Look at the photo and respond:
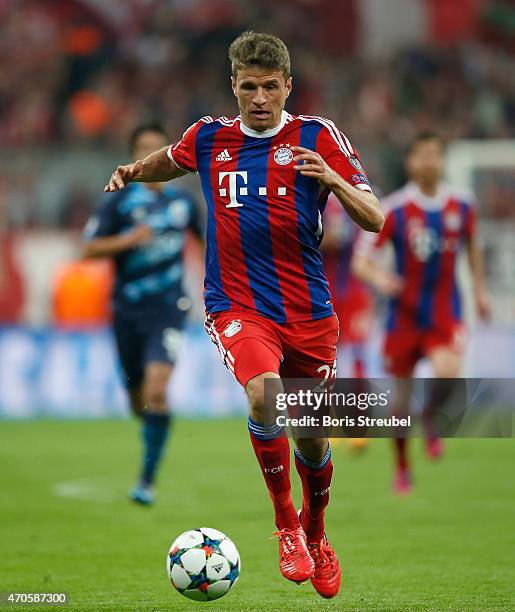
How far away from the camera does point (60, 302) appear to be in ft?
55.4

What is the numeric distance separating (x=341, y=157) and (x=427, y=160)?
4489 mm

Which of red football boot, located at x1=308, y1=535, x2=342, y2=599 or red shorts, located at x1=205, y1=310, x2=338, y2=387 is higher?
red shorts, located at x1=205, y1=310, x2=338, y2=387

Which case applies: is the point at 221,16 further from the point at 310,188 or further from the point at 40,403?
the point at 310,188

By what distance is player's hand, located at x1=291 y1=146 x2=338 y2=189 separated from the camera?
5.06 m

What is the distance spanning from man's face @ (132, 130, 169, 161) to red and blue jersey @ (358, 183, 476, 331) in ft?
6.88

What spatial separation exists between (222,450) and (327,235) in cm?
229

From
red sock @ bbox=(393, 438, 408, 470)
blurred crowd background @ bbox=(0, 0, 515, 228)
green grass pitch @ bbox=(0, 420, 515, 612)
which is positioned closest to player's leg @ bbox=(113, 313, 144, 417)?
green grass pitch @ bbox=(0, 420, 515, 612)

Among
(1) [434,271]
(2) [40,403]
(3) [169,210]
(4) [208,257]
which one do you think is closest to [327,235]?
Result: (1) [434,271]

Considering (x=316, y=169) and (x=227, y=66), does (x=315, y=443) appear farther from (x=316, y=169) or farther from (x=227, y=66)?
(x=227, y=66)

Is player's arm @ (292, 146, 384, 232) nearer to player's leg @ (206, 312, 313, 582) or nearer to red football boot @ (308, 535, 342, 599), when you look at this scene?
player's leg @ (206, 312, 313, 582)

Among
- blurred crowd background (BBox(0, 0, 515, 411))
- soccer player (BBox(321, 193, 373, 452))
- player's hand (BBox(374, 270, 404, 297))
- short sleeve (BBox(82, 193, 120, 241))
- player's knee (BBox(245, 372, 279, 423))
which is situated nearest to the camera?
player's knee (BBox(245, 372, 279, 423))

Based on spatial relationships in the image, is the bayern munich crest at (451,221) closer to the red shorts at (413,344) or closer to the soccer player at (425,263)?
the soccer player at (425,263)

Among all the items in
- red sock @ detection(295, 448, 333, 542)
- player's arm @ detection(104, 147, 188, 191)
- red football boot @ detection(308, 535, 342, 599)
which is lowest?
red football boot @ detection(308, 535, 342, 599)

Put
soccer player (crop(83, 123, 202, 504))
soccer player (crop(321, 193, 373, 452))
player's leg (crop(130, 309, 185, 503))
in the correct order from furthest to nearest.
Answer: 1. soccer player (crop(321, 193, 373, 452))
2. soccer player (crop(83, 123, 202, 504))
3. player's leg (crop(130, 309, 185, 503))
